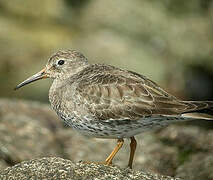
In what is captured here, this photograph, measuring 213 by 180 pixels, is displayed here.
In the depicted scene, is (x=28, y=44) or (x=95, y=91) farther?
(x=28, y=44)

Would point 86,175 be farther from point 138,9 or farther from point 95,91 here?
point 138,9

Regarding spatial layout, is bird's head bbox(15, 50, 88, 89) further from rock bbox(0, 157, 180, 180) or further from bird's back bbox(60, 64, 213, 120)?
rock bbox(0, 157, 180, 180)

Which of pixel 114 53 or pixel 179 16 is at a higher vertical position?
pixel 179 16

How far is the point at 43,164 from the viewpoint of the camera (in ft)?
24.8

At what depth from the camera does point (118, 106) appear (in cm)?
822

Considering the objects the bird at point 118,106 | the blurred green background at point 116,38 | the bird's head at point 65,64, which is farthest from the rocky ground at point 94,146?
the blurred green background at point 116,38

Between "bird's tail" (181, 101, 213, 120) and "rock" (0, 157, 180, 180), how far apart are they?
3.76ft

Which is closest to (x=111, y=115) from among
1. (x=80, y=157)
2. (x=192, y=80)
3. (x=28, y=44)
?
(x=80, y=157)

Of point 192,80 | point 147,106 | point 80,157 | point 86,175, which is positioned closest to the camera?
point 86,175

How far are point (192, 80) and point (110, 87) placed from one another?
33.0 ft

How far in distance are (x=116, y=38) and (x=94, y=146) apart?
9512 mm

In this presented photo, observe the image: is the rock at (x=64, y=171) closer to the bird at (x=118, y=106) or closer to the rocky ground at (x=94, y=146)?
the bird at (x=118, y=106)

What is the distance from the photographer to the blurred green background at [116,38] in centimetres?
1866

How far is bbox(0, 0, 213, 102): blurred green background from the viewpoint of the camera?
→ 61.2 ft
